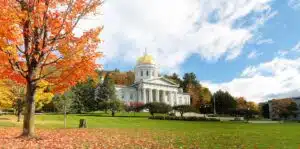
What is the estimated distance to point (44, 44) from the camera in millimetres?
15852

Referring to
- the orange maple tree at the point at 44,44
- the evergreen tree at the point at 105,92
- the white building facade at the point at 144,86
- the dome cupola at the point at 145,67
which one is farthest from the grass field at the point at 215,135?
the dome cupola at the point at 145,67

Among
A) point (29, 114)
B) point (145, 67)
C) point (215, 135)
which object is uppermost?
point (145, 67)

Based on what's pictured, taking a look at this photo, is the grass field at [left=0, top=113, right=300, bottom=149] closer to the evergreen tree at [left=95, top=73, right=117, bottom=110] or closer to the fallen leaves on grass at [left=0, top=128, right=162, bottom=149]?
the fallen leaves on grass at [left=0, top=128, right=162, bottom=149]

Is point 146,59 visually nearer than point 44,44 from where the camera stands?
No

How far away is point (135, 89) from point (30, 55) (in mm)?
89334

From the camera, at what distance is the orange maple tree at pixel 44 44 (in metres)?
15.1

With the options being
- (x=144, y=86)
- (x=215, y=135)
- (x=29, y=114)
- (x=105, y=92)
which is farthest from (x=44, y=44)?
(x=144, y=86)

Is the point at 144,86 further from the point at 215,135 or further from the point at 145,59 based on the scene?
the point at 215,135

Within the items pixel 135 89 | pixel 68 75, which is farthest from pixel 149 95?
pixel 68 75

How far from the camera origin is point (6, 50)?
590 inches

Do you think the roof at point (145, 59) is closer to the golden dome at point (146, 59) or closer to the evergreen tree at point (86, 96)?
the golden dome at point (146, 59)

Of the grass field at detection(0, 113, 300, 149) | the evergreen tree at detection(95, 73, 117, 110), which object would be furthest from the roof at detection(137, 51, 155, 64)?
the grass field at detection(0, 113, 300, 149)

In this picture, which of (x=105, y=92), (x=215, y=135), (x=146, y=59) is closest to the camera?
(x=215, y=135)

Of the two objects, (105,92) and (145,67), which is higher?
(145,67)
